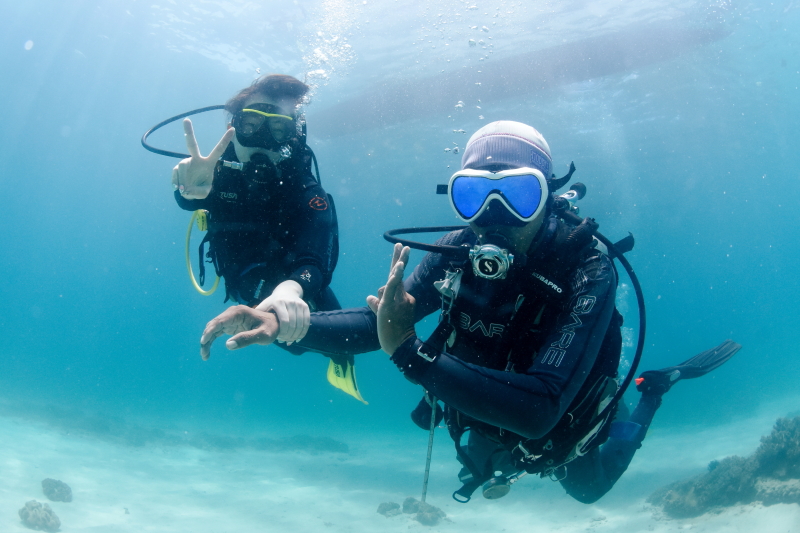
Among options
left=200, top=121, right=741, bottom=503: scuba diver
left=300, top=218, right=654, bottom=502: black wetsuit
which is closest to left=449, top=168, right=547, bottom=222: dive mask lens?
left=200, top=121, right=741, bottom=503: scuba diver

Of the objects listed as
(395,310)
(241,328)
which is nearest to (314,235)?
(241,328)

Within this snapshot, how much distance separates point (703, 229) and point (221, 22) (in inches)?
2984

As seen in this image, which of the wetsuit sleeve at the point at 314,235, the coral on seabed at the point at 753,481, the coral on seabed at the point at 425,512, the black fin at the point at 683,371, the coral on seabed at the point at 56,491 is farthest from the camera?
the coral on seabed at the point at 425,512

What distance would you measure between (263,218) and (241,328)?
2.17 metres

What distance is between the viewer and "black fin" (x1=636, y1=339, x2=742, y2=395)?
5328mm

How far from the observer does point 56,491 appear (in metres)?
11.4

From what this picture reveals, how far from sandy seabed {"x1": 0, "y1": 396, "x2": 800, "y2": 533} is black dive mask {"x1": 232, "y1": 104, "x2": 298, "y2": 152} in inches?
410

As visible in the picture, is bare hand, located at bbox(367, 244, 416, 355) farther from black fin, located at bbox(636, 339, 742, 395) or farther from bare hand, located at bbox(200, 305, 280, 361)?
black fin, located at bbox(636, 339, 742, 395)

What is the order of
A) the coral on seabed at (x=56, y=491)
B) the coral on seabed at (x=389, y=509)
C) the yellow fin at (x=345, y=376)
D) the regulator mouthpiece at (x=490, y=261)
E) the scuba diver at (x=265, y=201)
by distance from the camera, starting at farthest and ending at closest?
the coral on seabed at (x=389, y=509) < the coral on seabed at (x=56, y=491) < the yellow fin at (x=345, y=376) < the scuba diver at (x=265, y=201) < the regulator mouthpiece at (x=490, y=261)

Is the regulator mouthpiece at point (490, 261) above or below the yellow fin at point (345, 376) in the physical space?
below

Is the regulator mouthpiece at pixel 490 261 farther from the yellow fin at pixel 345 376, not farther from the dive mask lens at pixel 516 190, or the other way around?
the yellow fin at pixel 345 376

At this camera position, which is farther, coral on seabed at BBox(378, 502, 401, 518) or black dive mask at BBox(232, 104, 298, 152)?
coral on seabed at BBox(378, 502, 401, 518)

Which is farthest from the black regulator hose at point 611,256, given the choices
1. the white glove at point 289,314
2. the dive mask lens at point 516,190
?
the white glove at point 289,314

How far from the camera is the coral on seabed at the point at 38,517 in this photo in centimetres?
953
